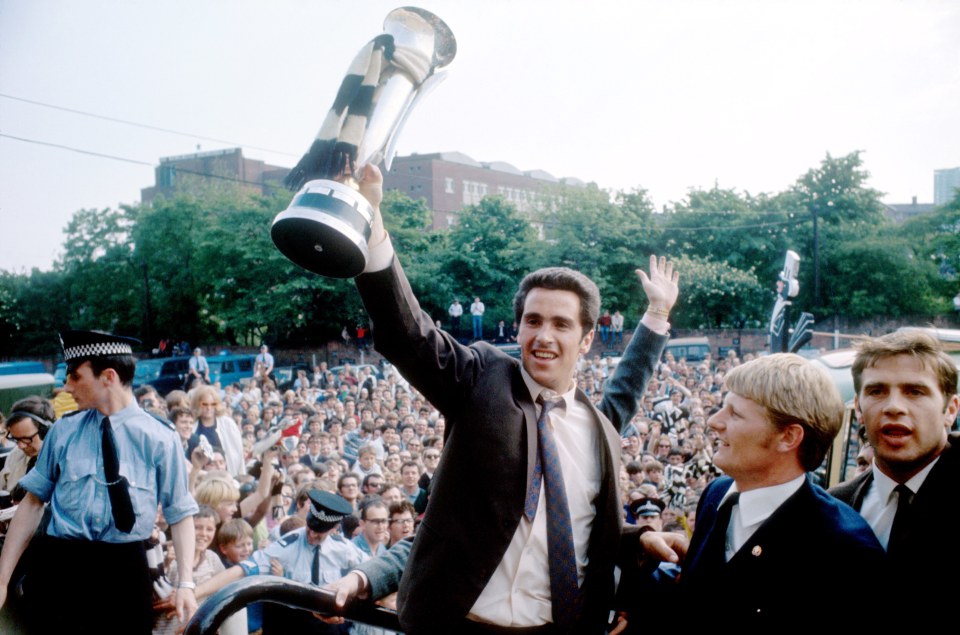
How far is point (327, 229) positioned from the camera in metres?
1.36

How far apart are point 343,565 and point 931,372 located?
10.5ft

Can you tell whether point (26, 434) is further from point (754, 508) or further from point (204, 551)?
point (754, 508)

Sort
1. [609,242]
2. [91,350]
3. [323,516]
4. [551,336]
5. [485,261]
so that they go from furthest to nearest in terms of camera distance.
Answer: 1. [609,242]
2. [485,261]
3. [323,516]
4. [91,350]
5. [551,336]

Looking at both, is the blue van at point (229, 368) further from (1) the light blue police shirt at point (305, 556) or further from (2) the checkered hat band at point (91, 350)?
(2) the checkered hat band at point (91, 350)

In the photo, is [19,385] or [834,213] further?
[834,213]

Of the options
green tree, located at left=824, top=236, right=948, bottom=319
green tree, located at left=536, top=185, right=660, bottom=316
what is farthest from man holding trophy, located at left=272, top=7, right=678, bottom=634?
green tree, located at left=824, top=236, right=948, bottom=319

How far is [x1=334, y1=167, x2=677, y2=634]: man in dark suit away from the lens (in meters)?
1.55

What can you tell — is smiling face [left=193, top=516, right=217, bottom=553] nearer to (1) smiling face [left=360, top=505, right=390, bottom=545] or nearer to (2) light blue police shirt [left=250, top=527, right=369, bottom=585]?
(2) light blue police shirt [left=250, top=527, right=369, bottom=585]

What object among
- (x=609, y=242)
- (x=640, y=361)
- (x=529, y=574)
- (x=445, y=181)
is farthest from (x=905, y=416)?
(x=445, y=181)

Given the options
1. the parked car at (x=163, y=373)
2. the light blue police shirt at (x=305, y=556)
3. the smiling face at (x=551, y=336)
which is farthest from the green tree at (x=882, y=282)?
the smiling face at (x=551, y=336)

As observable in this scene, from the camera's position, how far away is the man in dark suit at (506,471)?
155cm

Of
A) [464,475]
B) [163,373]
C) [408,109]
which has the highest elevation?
[408,109]

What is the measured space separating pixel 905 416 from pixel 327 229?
57.8 inches

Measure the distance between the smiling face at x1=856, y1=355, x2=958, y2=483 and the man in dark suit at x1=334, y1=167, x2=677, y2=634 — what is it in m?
0.68
